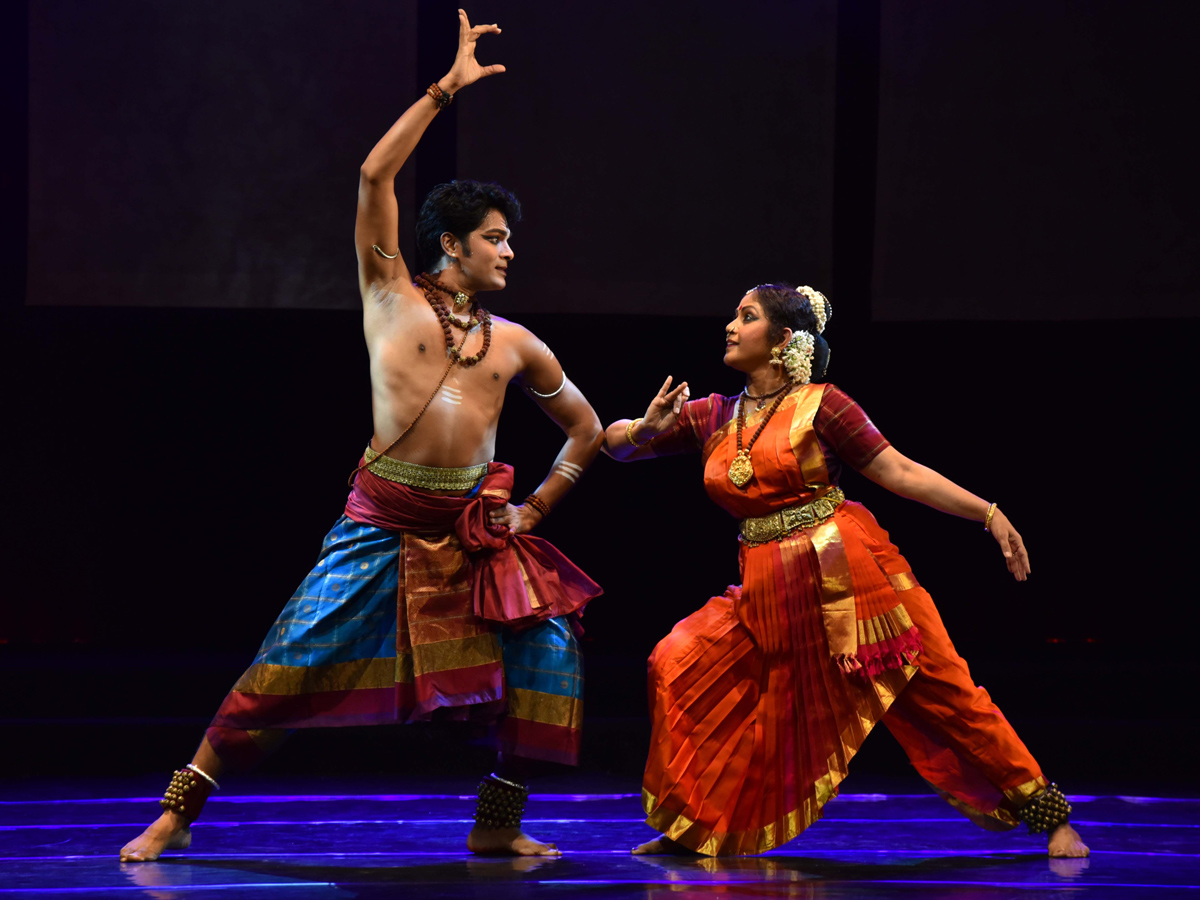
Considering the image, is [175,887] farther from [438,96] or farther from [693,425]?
[438,96]

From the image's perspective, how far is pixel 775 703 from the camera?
2.61m

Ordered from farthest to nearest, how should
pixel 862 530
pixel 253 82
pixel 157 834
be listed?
pixel 253 82 → pixel 862 530 → pixel 157 834

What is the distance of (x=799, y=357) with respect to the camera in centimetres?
272

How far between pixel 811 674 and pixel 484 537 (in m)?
0.73

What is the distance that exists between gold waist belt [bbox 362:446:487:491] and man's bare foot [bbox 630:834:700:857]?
84 cm

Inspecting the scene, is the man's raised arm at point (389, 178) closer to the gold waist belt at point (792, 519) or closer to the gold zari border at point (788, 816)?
the gold waist belt at point (792, 519)

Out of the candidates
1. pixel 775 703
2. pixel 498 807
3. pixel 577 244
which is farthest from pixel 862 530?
pixel 577 244

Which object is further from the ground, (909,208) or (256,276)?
(909,208)

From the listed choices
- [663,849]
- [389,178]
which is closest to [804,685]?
[663,849]

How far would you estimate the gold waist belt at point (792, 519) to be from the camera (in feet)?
8.69

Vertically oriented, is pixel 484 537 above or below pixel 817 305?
below

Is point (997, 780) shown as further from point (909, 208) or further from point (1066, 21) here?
point (1066, 21)

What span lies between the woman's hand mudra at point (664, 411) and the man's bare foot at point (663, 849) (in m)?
0.87

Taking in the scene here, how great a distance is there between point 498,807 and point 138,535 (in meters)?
2.47
